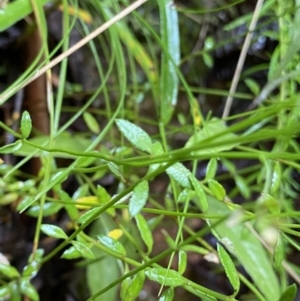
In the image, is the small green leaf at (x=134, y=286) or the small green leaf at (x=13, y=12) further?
the small green leaf at (x=13, y=12)

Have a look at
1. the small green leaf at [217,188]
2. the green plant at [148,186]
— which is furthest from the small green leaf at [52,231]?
the small green leaf at [217,188]

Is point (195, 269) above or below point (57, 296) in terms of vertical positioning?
below

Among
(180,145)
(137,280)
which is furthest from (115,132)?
(137,280)

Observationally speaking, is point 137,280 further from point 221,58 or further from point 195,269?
point 221,58

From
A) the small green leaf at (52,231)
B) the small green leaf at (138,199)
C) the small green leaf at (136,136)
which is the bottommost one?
the small green leaf at (52,231)

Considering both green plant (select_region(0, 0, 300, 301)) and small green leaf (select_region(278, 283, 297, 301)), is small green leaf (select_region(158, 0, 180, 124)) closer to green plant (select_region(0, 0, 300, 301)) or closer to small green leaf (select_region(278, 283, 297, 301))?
green plant (select_region(0, 0, 300, 301))

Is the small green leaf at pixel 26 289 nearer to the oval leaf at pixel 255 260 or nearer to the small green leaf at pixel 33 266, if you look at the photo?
the small green leaf at pixel 33 266
